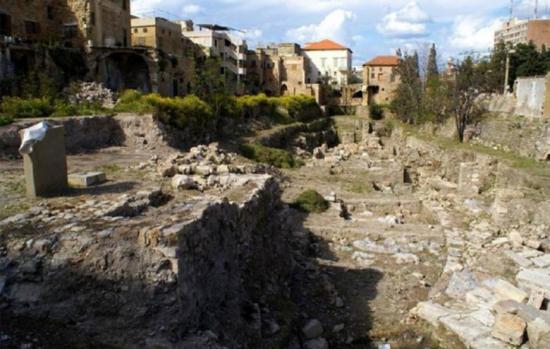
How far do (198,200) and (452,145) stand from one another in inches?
937

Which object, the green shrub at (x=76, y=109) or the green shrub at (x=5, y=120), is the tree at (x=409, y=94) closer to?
the green shrub at (x=76, y=109)

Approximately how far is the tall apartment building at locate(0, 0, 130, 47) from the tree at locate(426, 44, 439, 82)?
96.7 ft

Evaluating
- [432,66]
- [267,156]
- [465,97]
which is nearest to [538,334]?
[267,156]

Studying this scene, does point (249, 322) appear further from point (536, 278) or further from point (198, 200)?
point (536, 278)

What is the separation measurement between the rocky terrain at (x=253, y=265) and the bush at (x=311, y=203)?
1.14 feet

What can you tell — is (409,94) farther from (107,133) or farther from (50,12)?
(107,133)

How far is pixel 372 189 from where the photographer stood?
784 inches

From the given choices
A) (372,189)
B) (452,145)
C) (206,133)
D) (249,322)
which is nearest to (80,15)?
(206,133)

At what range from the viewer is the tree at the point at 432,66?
45.8 m

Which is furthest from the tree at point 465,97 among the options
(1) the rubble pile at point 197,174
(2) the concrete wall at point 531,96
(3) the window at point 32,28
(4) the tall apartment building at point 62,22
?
(3) the window at point 32,28

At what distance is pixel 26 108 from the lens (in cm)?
1561

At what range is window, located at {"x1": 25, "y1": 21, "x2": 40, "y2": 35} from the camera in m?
24.5

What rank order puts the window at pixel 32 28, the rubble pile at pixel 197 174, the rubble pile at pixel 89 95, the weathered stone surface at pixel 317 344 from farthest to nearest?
the window at pixel 32 28, the rubble pile at pixel 89 95, the rubble pile at pixel 197 174, the weathered stone surface at pixel 317 344

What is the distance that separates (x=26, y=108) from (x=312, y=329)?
12.3 m
